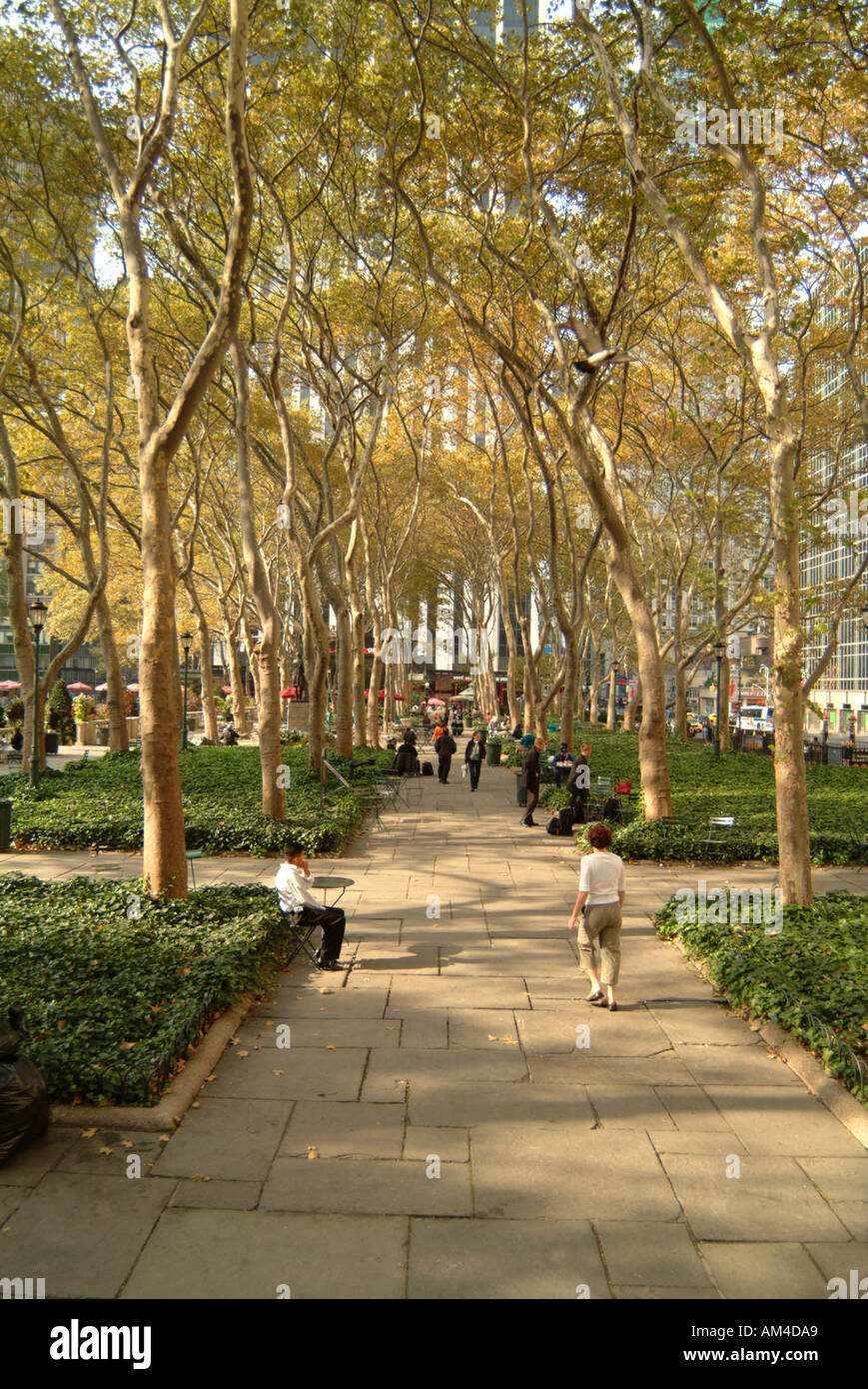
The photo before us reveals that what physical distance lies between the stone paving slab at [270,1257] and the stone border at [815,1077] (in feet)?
9.08

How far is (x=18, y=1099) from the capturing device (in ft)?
15.7

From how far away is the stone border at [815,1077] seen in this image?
5.40 meters

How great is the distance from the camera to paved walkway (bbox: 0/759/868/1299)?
157 inches

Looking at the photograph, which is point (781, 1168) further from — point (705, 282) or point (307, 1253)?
point (705, 282)

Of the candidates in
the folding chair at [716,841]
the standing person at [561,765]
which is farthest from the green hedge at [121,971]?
the standing person at [561,765]

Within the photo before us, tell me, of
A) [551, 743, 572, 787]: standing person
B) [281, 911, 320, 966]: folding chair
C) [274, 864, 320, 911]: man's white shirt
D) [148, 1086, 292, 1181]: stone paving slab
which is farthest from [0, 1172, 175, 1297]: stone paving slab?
[551, 743, 572, 787]: standing person

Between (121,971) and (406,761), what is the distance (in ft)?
50.0

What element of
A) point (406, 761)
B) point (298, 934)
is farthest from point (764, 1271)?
point (406, 761)

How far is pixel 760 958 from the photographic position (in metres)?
7.59

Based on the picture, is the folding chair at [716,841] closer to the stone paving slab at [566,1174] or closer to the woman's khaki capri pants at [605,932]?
the woman's khaki capri pants at [605,932]

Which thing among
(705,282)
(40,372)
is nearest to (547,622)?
(40,372)

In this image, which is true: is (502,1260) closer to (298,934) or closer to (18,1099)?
(18,1099)

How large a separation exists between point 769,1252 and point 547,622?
2661 cm

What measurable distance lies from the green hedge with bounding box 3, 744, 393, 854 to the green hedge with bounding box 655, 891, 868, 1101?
5946 millimetres
